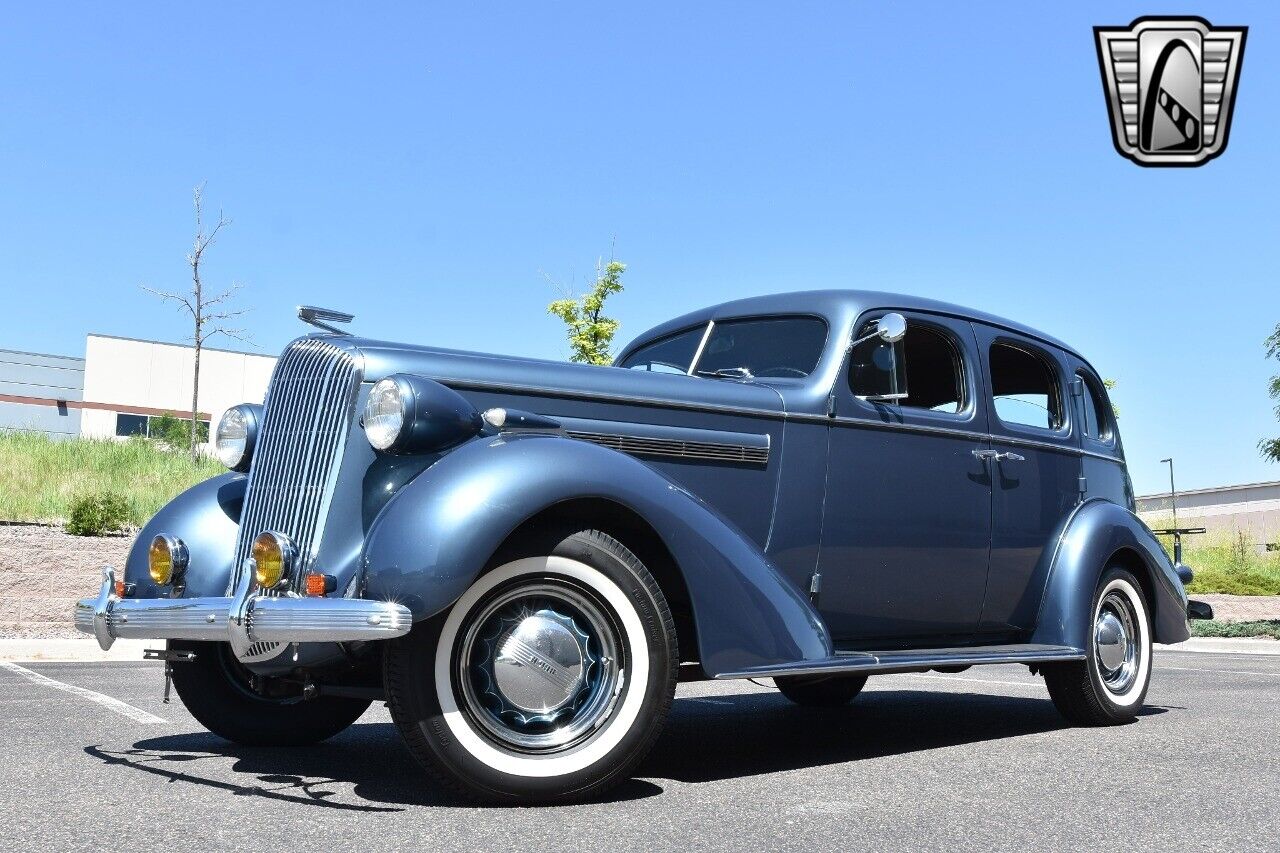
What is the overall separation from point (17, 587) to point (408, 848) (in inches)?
449

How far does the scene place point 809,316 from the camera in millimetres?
5504

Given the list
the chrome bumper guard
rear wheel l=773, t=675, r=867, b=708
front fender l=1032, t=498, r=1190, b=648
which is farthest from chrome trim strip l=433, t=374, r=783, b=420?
rear wheel l=773, t=675, r=867, b=708

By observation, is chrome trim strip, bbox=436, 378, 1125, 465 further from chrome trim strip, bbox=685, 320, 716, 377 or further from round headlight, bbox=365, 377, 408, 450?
chrome trim strip, bbox=685, 320, 716, 377

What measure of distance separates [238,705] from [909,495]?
9.73 feet

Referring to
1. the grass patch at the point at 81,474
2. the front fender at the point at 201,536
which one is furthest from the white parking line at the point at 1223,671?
the grass patch at the point at 81,474

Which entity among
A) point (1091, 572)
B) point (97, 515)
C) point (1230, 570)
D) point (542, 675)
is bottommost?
point (1230, 570)

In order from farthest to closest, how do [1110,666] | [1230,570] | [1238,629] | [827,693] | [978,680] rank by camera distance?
1. [1230,570]
2. [1238,629]
3. [978,680]
4. [827,693]
5. [1110,666]

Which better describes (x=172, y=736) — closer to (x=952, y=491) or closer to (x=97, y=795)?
(x=97, y=795)

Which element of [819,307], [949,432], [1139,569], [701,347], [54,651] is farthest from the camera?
[54,651]

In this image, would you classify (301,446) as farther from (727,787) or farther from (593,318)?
(593,318)

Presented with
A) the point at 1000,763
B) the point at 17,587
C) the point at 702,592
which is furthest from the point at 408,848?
the point at 17,587

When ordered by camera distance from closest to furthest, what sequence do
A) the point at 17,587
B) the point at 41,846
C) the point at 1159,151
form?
the point at 41,846
the point at 1159,151
the point at 17,587

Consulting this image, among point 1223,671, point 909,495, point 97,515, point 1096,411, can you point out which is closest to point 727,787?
point 909,495

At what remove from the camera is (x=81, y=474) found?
17344 millimetres
